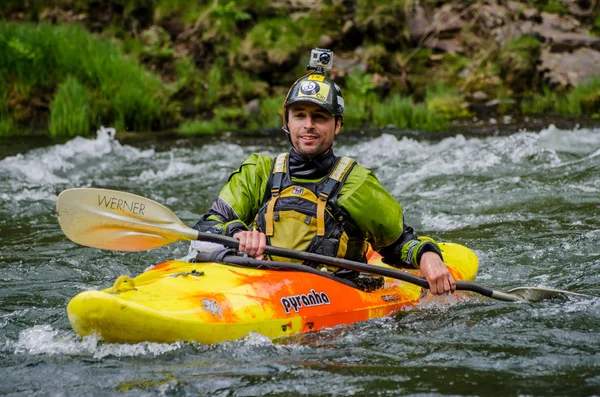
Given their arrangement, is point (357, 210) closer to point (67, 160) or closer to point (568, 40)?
point (67, 160)

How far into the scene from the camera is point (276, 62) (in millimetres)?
12477

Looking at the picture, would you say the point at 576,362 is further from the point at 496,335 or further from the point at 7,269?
the point at 7,269

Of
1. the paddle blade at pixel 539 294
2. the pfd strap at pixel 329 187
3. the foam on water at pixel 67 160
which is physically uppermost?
the pfd strap at pixel 329 187

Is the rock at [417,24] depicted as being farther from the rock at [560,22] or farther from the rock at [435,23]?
the rock at [560,22]

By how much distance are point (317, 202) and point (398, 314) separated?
0.77m

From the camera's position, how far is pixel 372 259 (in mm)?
4957

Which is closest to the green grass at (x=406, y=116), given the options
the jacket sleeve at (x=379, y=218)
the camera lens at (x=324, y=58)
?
the camera lens at (x=324, y=58)

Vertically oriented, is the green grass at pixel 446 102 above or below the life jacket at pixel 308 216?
above

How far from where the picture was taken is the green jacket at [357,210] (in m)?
3.95

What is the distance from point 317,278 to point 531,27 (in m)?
10.3

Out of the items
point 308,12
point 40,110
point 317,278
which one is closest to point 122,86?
point 40,110

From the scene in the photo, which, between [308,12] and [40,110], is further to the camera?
[308,12]

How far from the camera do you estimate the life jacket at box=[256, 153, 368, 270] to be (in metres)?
3.92

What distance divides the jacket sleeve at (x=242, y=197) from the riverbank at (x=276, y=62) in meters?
6.92
